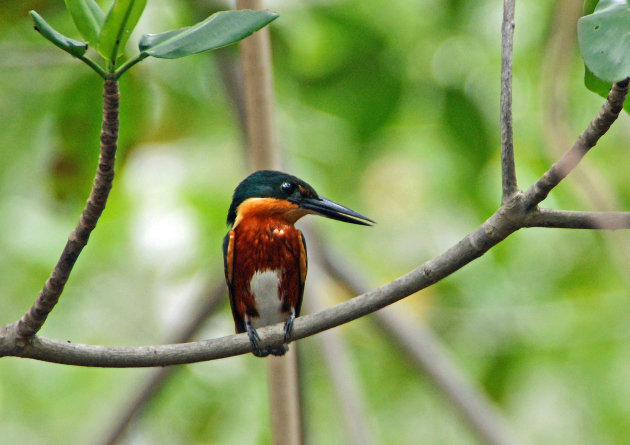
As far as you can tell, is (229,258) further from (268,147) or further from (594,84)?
(594,84)

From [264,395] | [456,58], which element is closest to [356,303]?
[456,58]

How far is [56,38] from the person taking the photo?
1223 millimetres

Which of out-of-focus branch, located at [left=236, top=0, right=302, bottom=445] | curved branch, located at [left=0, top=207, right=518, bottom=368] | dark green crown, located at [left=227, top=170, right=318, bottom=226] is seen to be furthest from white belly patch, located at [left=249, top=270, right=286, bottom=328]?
curved branch, located at [left=0, top=207, right=518, bottom=368]

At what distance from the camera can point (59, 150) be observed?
11.5ft

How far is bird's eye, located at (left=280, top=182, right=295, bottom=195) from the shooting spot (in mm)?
2909

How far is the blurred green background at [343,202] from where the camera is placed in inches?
151

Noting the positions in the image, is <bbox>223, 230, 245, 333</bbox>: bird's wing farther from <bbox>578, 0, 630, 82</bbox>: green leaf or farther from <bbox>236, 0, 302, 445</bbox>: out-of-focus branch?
<bbox>578, 0, 630, 82</bbox>: green leaf

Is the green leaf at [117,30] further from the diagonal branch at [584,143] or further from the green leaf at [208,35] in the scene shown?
the diagonal branch at [584,143]

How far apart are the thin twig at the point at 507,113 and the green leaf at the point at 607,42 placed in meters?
0.23

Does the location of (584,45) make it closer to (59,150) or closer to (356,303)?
(356,303)

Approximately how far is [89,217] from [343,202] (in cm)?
320

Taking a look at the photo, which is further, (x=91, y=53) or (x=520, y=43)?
(x=520, y=43)

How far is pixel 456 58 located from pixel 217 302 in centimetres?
169

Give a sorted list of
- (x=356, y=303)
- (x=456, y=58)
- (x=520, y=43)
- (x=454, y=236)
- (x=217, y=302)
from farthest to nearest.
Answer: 1. (x=454, y=236)
2. (x=520, y=43)
3. (x=456, y=58)
4. (x=217, y=302)
5. (x=356, y=303)
